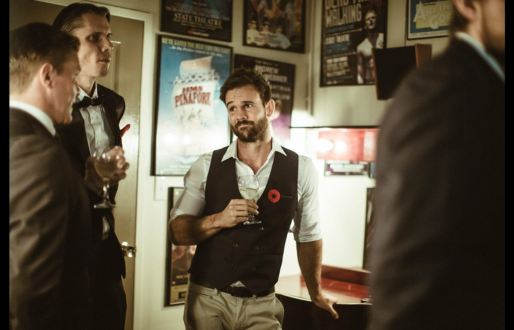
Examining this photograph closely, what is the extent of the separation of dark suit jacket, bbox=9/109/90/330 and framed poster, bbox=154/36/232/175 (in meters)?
1.86

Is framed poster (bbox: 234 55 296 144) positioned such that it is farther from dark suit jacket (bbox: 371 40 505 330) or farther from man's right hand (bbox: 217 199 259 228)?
dark suit jacket (bbox: 371 40 505 330)

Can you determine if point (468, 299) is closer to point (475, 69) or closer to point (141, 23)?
A: point (475, 69)

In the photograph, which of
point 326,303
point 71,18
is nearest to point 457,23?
point 71,18

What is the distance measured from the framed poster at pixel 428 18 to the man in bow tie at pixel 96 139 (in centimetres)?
227

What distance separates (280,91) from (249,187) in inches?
71.7

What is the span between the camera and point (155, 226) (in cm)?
294

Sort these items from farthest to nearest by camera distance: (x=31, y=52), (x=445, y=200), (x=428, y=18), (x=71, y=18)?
(x=428, y=18), (x=71, y=18), (x=31, y=52), (x=445, y=200)

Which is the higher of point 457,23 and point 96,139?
point 457,23

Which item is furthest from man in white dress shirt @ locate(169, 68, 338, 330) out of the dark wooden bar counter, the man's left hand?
the dark wooden bar counter

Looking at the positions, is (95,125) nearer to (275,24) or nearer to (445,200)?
(445,200)

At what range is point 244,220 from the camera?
6.29ft

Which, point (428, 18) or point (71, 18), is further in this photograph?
point (428, 18)
